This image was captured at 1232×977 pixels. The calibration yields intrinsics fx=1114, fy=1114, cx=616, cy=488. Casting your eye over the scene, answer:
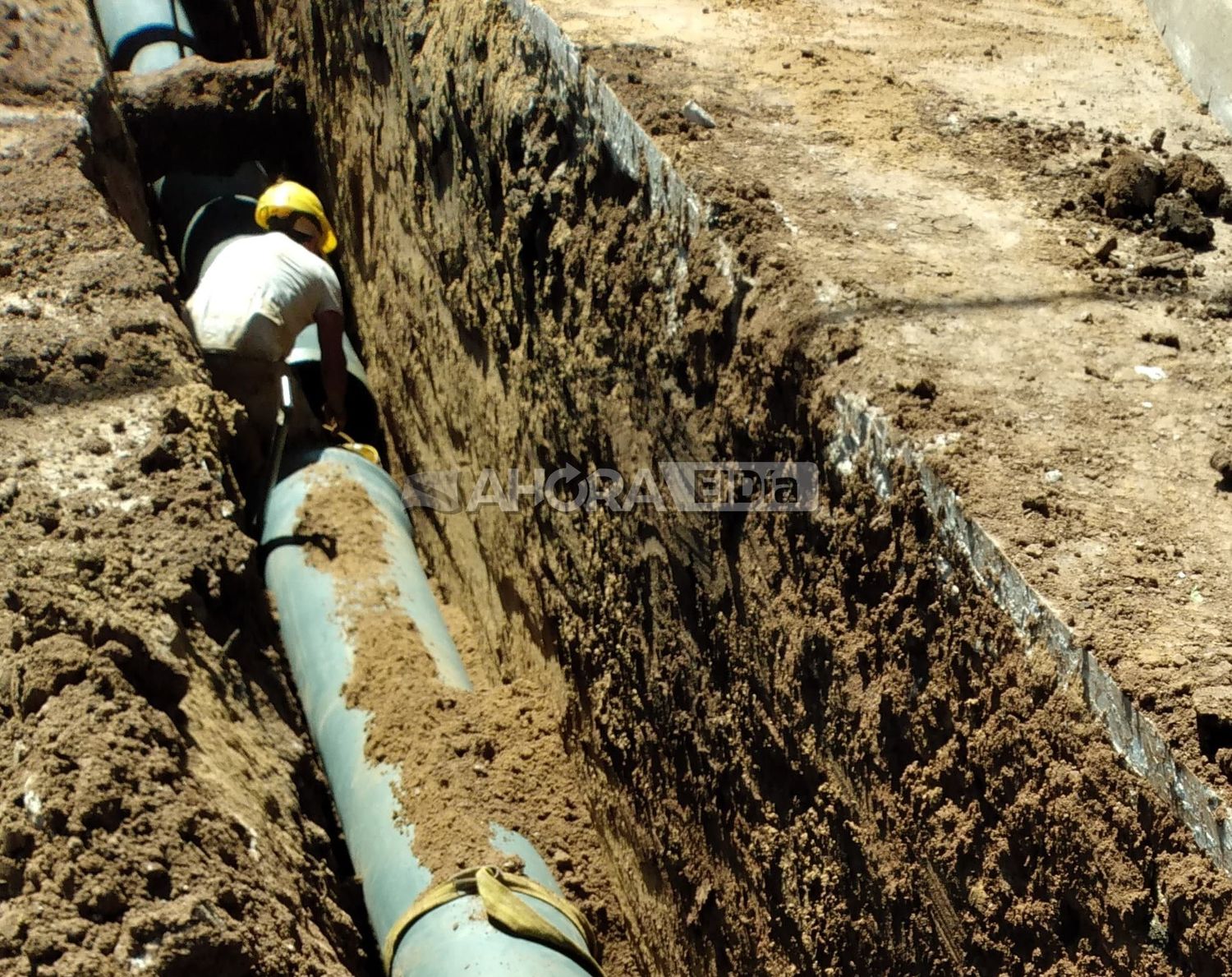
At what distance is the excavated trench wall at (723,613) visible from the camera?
1.72m

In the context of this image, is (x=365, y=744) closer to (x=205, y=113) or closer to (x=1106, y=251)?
(x=1106, y=251)

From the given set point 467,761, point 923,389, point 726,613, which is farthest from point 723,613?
point 467,761

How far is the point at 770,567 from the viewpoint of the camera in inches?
97.5

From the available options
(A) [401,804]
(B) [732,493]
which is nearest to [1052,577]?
(B) [732,493]

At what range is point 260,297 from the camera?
5145 millimetres

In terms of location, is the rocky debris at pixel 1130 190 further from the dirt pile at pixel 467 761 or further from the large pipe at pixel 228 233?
the large pipe at pixel 228 233

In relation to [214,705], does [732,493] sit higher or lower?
higher

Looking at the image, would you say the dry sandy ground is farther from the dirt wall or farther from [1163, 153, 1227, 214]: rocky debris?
the dirt wall

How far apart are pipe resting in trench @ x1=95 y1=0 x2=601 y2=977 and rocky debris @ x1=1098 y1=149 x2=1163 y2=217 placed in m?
2.32

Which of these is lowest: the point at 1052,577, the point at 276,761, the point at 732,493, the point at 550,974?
the point at 550,974

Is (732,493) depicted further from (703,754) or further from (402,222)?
(402,222)

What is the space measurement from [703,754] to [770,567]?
0.69 m

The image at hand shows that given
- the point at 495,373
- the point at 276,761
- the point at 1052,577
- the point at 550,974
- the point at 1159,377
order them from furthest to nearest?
1. the point at 495,373
2. the point at 276,761
3. the point at 550,974
4. the point at 1159,377
5. the point at 1052,577

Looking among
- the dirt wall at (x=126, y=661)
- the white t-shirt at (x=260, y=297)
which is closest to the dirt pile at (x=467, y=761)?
the dirt wall at (x=126, y=661)
